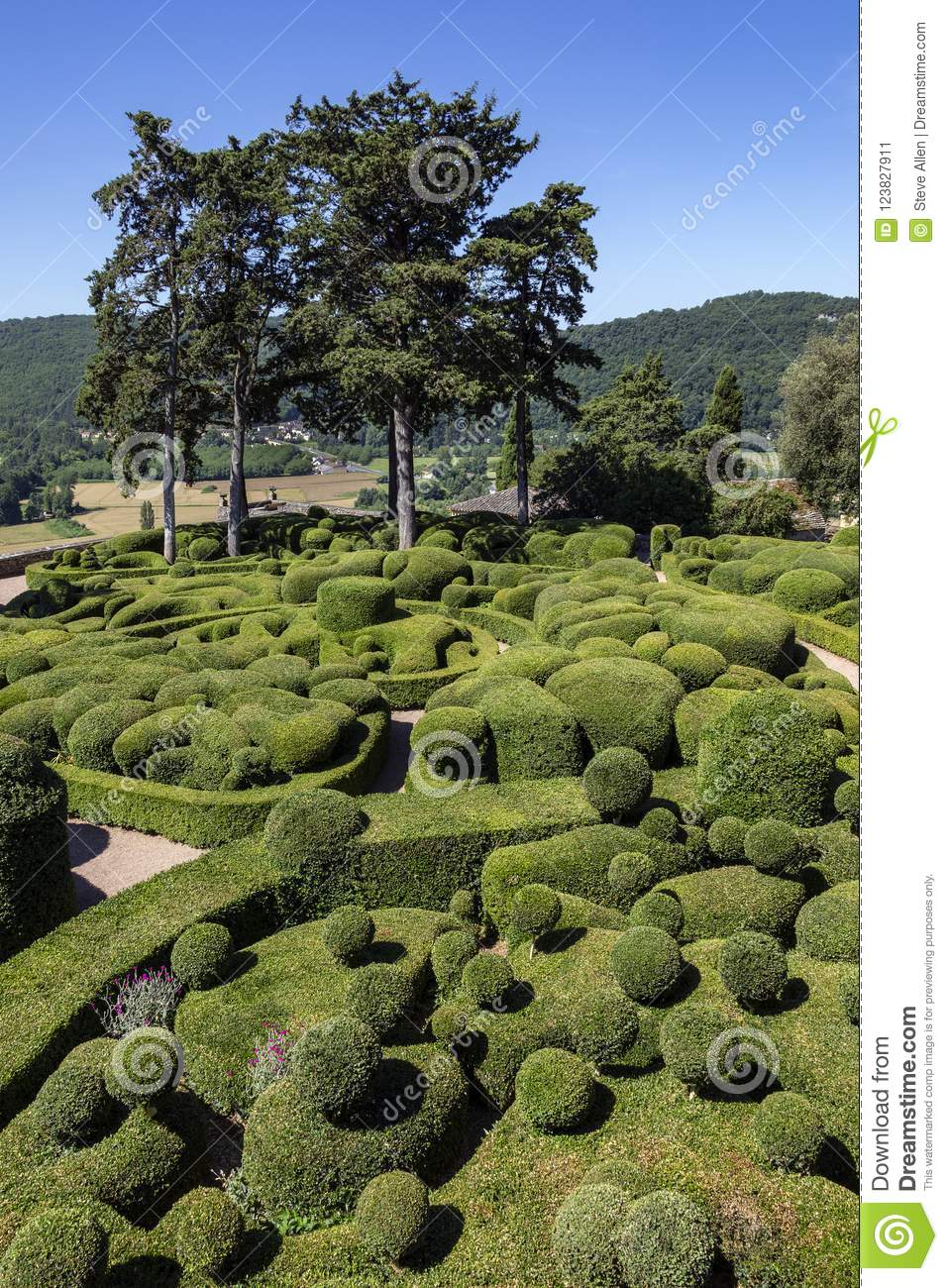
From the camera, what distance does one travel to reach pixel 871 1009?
A: 3.57 m

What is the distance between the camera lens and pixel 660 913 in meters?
10.3

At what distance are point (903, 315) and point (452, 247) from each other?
35.4m

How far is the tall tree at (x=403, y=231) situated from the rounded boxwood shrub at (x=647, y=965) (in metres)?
24.7

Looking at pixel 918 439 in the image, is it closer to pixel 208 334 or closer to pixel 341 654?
pixel 341 654

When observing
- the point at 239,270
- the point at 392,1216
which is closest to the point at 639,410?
the point at 239,270

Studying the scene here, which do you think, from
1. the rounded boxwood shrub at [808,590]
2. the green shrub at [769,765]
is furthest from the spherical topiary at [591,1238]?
the rounded boxwood shrub at [808,590]

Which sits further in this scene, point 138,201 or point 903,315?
point 138,201

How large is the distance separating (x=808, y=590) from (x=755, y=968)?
18166mm

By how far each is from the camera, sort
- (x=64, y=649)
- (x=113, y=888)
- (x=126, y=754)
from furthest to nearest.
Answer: (x=64, y=649) → (x=126, y=754) → (x=113, y=888)

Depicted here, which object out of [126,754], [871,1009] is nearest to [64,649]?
[126,754]

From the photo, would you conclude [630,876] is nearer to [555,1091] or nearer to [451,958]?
[451,958]

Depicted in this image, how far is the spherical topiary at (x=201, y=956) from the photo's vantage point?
1002 centimetres

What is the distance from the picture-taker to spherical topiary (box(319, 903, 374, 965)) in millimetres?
10203

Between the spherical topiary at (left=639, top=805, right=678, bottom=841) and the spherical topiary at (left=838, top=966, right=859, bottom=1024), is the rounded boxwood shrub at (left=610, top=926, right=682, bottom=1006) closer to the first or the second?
the spherical topiary at (left=838, top=966, right=859, bottom=1024)
